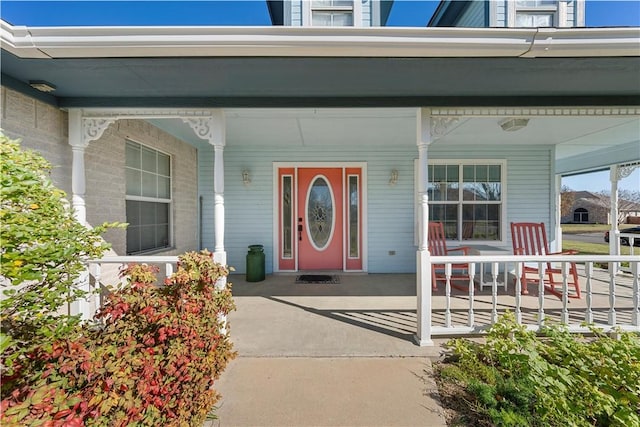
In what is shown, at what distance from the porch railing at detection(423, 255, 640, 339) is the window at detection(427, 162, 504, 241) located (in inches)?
30.9

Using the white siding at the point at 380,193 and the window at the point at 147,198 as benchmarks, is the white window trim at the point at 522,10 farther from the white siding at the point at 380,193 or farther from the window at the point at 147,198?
the window at the point at 147,198

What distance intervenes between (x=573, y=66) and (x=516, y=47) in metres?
0.60

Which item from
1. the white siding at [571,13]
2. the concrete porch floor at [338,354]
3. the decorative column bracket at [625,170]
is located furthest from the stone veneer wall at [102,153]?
the decorative column bracket at [625,170]

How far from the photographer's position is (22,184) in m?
1.40

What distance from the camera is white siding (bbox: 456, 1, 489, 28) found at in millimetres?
4738

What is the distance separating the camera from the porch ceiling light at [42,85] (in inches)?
92.3

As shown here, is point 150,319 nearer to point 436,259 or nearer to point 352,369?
point 352,369

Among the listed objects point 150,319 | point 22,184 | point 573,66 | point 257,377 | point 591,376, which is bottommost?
point 257,377

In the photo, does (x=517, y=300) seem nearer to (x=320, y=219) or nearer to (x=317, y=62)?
(x=317, y=62)

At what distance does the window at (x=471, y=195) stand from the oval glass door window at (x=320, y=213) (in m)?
2.01

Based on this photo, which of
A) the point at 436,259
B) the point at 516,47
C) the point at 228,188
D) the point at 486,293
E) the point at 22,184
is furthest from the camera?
the point at 228,188

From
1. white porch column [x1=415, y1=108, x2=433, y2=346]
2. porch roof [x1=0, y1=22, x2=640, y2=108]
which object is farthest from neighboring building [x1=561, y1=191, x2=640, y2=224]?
white porch column [x1=415, y1=108, x2=433, y2=346]

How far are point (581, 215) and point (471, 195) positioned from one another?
34986 mm

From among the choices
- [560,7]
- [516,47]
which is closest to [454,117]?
[516,47]
